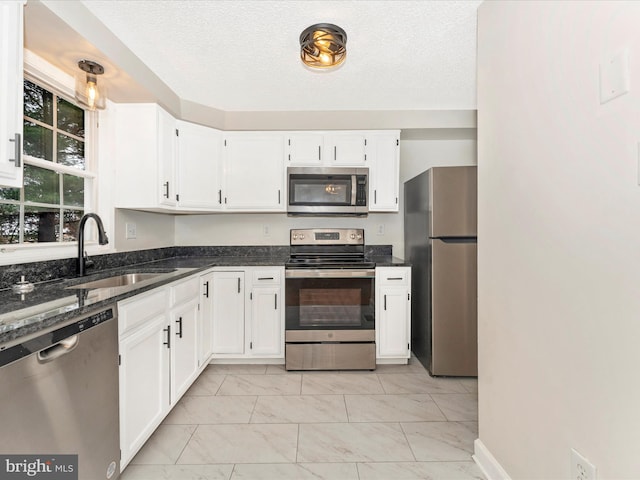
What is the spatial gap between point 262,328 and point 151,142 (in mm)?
1790

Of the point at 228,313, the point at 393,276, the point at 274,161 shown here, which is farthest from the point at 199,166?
the point at 393,276

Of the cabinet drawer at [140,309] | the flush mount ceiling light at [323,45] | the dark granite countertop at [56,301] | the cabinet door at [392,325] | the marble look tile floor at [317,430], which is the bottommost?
the marble look tile floor at [317,430]

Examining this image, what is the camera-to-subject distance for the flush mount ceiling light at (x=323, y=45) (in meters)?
1.72

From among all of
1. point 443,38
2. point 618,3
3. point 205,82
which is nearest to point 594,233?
point 618,3

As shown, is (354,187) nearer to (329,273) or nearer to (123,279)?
(329,273)

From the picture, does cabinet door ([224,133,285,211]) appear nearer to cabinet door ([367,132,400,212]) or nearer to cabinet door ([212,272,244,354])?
cabinet door ([212,272,244,354])

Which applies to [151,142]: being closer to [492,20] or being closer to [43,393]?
[43,393]

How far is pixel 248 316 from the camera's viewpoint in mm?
2770

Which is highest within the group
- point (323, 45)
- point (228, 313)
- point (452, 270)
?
point (323, 45)

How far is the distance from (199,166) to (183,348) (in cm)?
162

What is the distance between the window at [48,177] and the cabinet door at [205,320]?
0.96 metres

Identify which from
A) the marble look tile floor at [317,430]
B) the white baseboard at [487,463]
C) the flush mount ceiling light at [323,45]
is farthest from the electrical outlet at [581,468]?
the flush mount ceiling light at [323,45]

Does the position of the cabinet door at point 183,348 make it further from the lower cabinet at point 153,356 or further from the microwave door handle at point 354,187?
the microwave door handle at point 354,187

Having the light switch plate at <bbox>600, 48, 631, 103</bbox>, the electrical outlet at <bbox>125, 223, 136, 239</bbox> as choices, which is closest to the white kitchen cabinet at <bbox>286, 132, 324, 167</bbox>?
the electrical outlet at <bbox>125, 223, 136, 239</bbox>
